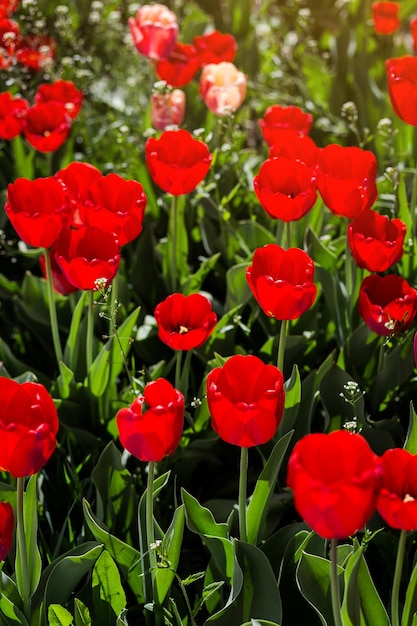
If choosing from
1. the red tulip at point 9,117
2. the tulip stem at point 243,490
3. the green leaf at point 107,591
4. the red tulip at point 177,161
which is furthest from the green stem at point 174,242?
the green leaf at point 107,591

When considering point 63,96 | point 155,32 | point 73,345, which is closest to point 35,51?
point 63,96

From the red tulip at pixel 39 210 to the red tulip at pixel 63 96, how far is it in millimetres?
808

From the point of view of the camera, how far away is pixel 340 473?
106cm

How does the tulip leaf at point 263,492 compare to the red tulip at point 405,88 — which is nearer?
the tulip leaf at point 263,492

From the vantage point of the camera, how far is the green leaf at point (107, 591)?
1.43m

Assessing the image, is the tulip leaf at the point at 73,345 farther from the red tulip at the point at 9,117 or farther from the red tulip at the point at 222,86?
the red tulip at the point at 222,86

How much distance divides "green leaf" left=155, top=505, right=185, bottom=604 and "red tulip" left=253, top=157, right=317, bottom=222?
1.98 ft

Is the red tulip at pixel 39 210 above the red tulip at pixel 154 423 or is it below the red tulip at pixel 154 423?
above

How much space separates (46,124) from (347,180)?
93cm

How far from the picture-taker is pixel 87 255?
1616 mm

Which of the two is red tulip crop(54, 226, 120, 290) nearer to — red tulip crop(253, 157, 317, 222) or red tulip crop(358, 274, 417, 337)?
red tulip crop(253, 157, 317, 222)

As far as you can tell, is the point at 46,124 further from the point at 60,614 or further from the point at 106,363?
the point at 60,614

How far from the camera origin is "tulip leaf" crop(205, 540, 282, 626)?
1.39 meters

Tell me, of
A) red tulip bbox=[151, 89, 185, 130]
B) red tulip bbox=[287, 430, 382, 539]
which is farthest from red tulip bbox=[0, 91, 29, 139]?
red tulip bbox=[287, 430, 382, 539]
